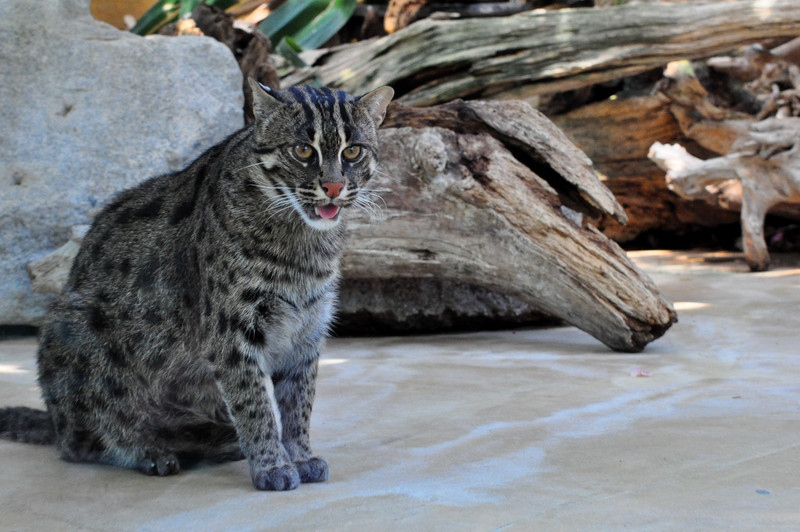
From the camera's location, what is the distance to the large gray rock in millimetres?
5777

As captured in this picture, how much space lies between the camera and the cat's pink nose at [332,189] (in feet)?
9.63

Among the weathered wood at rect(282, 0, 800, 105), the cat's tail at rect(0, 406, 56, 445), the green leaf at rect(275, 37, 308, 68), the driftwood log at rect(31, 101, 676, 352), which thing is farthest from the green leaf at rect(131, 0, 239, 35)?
the cat's tail at rect(0, 406, 56, 445)

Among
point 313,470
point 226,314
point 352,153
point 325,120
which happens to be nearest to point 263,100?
point 325,120

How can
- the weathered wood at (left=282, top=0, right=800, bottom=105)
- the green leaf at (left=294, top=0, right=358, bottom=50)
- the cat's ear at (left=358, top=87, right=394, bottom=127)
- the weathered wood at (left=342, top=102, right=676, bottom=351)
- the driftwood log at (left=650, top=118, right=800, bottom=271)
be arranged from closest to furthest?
1. the cat's ear at (left=358, top=87, right=394, bottom=127)
2. the weathered wood at (left=342, top=102, right=676, bottom=351)
3. the weathered wood at (left=282, top=0, right=800, bottom=105)
4. the driftwood log at (left=650, top=118, right=800, bottom=271)
5. the green leaf at (left=294, top=0, right=358, bottom=50)

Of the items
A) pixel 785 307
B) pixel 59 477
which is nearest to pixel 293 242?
pixel 59 477

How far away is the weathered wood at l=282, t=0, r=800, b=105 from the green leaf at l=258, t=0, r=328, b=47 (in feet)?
6.63

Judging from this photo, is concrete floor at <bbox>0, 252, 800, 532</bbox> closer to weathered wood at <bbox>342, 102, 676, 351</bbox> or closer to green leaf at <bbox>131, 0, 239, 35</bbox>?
weathered wood at <bbox>342, 102, 676, 351</bbox>

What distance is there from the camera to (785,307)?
5.84m

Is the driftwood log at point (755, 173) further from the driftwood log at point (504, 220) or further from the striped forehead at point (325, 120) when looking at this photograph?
the striped forehead at point (325, 120)

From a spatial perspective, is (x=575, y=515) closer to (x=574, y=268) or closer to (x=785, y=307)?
(x=574, y=268)

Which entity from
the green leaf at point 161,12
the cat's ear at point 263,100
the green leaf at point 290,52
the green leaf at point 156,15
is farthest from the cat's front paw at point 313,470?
the green leaf at point 156,15

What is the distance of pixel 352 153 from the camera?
3.07 meters

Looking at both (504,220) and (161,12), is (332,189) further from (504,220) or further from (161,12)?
(161,12)

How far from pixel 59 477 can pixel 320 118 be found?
1.62 metres
